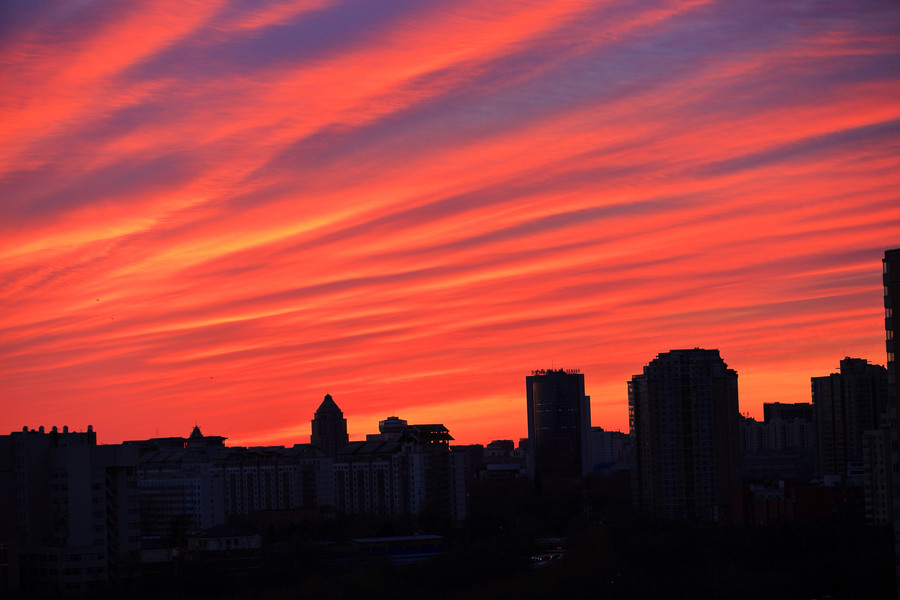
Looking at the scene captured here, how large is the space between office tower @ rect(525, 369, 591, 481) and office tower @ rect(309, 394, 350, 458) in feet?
45.9

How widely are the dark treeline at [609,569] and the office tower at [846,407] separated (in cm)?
1806

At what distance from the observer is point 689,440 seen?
165 feet

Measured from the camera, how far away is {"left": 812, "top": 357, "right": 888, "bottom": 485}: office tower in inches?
2339

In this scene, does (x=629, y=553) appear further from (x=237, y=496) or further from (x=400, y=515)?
(x=237, y=496)

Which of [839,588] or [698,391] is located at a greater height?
[698,391]

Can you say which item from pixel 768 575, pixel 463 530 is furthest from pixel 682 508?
pixel 768 575

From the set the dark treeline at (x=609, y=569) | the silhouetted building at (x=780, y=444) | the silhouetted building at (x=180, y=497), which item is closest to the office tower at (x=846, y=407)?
the silhouetted building at (x=780, y=444)

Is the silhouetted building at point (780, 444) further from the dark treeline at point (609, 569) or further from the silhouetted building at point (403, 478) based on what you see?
the dark treeline at point (609, 569)

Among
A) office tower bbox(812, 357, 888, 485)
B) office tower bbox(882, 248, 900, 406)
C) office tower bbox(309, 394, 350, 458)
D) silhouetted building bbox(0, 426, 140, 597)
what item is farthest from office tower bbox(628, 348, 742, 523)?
office tower bbox(882, 248, 900, 406)

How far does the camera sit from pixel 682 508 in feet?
162

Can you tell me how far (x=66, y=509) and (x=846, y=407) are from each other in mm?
42576

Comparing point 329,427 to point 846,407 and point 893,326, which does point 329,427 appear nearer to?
point 846,407

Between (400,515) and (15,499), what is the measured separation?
24.2m

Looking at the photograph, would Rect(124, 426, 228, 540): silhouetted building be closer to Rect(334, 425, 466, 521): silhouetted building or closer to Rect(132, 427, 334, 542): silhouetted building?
Rect(132, 427, 334, 542): silhouetted building
